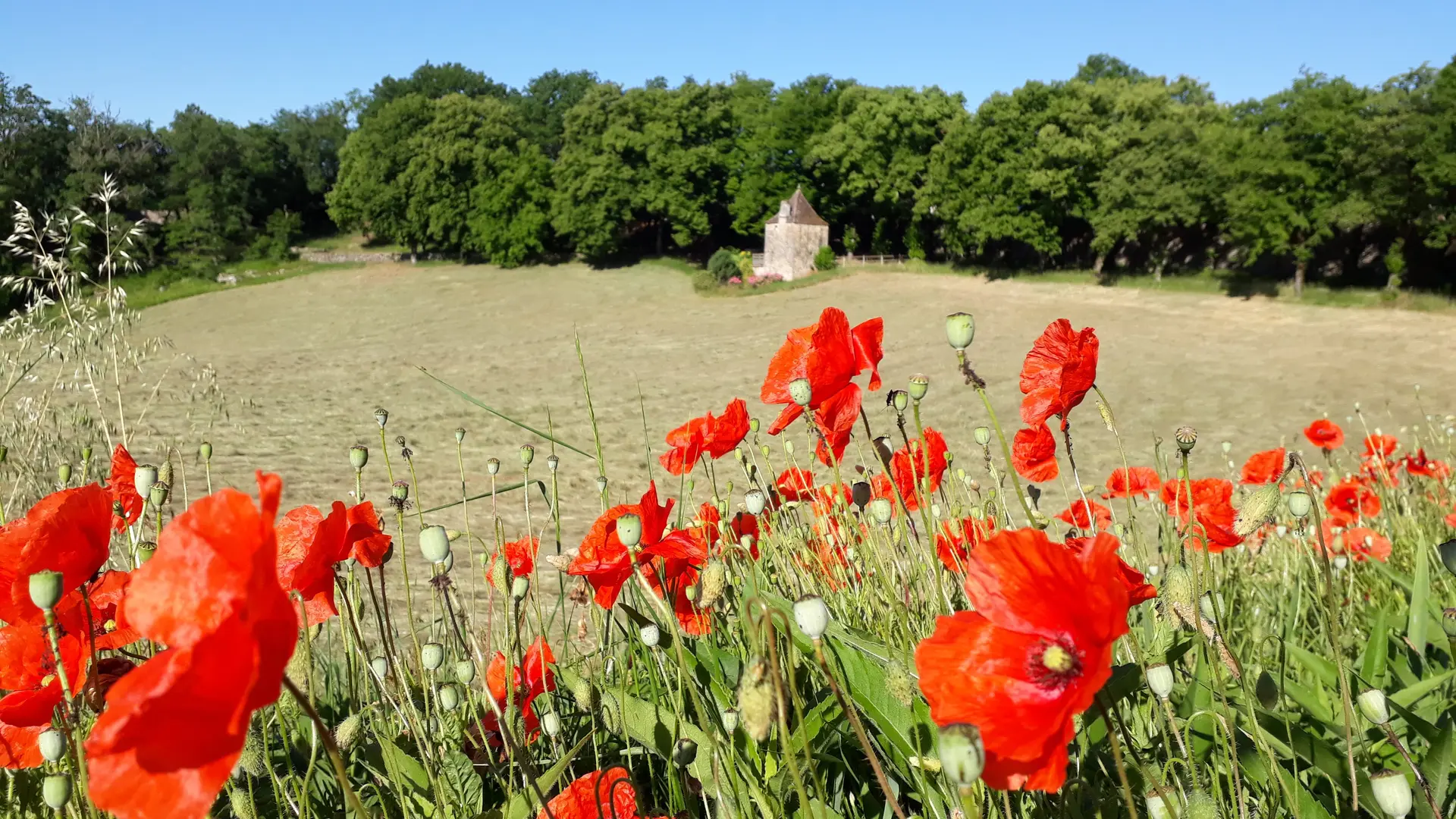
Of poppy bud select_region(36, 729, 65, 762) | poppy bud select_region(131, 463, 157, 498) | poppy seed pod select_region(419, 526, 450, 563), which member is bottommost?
poppy bud select_region(36, 729, 65, 762)

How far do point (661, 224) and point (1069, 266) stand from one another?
15.0 meters

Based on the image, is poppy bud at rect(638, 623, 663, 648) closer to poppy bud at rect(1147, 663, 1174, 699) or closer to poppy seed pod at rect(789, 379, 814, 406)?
poppy seed pod at rect(789, 379, 814, 406)

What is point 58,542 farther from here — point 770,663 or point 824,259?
point 824,259

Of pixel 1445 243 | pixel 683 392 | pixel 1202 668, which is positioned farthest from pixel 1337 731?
pixel 1445 243

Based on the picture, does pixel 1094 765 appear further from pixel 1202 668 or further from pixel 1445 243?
pixel 1445 243

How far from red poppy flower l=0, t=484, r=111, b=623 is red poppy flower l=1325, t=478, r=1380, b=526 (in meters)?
3.47

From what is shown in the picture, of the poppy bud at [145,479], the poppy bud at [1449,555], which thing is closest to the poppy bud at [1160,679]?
the poppy bud at [1449,555]

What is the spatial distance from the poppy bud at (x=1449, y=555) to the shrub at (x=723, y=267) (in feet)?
106

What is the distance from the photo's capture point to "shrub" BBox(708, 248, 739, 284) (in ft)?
109

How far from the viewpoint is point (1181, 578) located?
3.34ft

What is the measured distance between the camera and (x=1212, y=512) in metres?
1.82

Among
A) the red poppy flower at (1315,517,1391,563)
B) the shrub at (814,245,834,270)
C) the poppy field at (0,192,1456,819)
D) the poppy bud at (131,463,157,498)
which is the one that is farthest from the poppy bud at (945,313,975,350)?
the shrub at (814,245,834,270)

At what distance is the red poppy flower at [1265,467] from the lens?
2276 millimetres

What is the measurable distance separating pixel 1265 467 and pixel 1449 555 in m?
1.70
